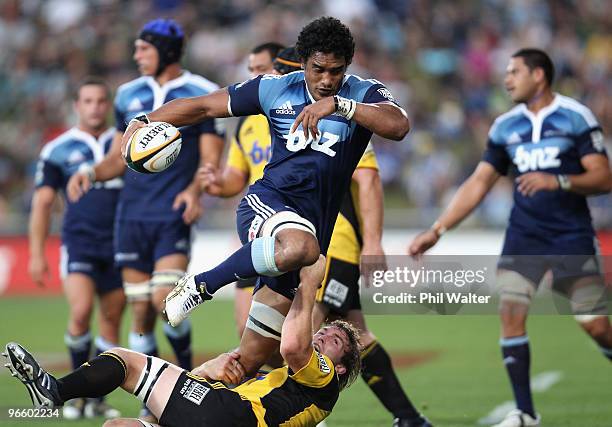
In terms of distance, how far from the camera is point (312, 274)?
596cm

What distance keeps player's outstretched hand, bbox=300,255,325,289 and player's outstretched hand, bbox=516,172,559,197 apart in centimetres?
250

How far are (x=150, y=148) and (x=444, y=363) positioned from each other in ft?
20.0

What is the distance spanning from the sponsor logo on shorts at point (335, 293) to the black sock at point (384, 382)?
0.45 metres

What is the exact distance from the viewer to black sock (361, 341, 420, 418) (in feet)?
24.5

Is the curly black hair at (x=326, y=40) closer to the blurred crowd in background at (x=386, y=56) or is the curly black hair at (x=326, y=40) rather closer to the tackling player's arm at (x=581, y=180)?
the tackling player's arm at (x=581, y=180)

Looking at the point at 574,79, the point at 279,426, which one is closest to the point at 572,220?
the point at 279,426

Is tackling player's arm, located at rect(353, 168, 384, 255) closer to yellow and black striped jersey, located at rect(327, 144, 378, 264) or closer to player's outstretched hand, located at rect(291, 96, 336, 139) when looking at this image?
yellow and black striped jersey, located at rect(327, 144, 378, 264)

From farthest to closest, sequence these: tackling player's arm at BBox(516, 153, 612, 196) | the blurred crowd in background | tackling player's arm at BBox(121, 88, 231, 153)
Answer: the blurred crowd in background → tackling player's arm at BBox(516, 153, 612, 196) → tackling player's arm at BBox(121, 88, 231, 153)

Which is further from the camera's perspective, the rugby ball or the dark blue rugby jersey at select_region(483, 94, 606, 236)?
the dark blue rugby jersey at select_region(483, 94, 606, 236)

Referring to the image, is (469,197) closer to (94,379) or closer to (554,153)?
(554,153)

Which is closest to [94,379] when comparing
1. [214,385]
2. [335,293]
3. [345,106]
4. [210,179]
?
[214,385]

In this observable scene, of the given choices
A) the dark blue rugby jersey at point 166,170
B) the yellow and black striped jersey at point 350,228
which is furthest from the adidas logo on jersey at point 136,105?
the yellow and black striped jersey at point 350,228

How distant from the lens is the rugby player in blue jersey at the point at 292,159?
5816 millimetres

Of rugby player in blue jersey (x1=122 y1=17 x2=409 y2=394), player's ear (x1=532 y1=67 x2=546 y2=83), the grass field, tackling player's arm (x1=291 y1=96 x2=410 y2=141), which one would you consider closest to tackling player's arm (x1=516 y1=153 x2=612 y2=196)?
player's ear (x1=532 y1=67 x2=546 y2=83)
